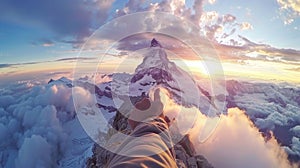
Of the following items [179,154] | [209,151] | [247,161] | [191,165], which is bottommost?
[247,161]

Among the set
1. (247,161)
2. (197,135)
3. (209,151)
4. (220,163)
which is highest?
(197,135)

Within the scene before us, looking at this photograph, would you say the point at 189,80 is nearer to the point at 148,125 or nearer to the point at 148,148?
the point at 148,125

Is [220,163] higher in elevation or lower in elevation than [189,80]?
lower

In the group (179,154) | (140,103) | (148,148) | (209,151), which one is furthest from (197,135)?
(148,148)

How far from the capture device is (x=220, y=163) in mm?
67375

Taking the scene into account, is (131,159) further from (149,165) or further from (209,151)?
(209,151)

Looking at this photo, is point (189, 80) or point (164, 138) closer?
point (164, 138)

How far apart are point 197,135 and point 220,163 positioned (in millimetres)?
23994

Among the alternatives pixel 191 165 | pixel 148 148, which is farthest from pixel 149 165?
pixel 191 165

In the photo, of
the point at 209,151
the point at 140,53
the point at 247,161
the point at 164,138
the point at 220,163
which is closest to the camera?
the point at 164,138

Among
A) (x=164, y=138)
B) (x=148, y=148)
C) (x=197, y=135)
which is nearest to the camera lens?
(x=148, y=148)

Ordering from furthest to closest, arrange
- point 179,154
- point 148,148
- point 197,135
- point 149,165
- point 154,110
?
1. point 197,135
2. point 179,154
3. point 154,110
4. point 148,148
5. point 149,165

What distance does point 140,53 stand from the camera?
16.9 metres

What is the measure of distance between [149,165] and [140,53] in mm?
13437
